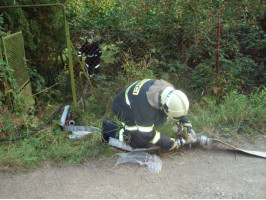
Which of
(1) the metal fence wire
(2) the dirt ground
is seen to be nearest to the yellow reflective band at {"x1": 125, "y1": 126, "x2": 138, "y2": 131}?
(2) the dirt ground

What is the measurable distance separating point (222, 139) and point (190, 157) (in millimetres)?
710

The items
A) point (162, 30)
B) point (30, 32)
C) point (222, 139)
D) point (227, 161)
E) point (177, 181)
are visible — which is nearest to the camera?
point (177, 181)

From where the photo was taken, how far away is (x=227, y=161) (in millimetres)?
3451

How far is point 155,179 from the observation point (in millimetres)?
3102

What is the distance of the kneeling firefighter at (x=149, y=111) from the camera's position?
302 cm

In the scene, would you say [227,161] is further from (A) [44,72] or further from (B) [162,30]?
(A) [44,72]

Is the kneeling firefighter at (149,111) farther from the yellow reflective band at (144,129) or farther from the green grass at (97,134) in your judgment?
the green grass at (97,134)

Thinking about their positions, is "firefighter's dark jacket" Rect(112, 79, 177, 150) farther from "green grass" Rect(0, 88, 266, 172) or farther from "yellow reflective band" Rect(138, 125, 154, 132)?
"green grass" Rect(0, 88, 266, 172)

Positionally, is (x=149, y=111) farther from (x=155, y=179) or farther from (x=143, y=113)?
(x=155, y=179)

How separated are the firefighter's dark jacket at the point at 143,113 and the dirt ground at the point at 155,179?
34 cm

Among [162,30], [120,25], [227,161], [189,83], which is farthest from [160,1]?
[227,161]

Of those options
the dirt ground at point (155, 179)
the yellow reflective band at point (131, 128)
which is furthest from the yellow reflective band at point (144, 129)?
the dirt ground at point (155, 179)

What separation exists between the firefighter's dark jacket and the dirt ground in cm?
34

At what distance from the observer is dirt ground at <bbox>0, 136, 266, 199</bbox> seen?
9.34 feet
